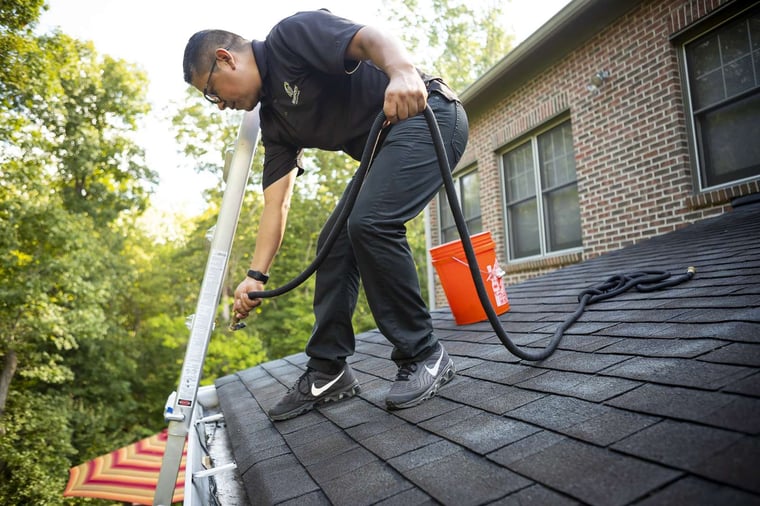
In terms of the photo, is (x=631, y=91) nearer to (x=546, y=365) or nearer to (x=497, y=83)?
(x=497, y=83)

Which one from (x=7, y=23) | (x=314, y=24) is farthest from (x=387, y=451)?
(x=7, y=23)

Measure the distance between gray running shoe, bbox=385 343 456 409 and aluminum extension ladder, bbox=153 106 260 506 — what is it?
27.3 inches

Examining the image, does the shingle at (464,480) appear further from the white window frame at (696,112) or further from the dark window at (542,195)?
the dark window at (542,195)

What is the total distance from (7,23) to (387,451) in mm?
9237

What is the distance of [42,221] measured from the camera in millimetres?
10039

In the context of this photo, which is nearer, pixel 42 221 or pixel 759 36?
pixel 759 36

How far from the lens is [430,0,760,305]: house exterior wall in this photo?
4117 mm

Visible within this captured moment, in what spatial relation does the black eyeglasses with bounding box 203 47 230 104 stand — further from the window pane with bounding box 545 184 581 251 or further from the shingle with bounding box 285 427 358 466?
the window pane with bounding box 545 184 581 251

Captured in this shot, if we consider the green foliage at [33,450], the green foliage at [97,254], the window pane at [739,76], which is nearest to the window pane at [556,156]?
the window pane at [739,76]

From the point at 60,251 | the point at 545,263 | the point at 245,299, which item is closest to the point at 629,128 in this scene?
the point at 545,263

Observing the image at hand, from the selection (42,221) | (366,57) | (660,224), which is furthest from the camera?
(42,221)

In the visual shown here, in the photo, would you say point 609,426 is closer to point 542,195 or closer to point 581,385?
point 581,385

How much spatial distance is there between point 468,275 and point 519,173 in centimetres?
392

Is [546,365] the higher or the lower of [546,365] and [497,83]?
the lower
